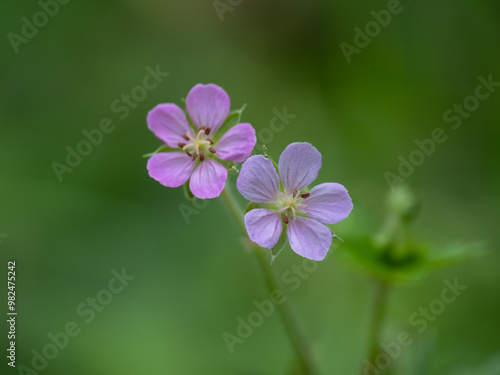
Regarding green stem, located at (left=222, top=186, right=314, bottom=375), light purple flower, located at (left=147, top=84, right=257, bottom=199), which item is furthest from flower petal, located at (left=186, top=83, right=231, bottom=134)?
green stem, located at (left=222, top=186, right=314, bottom=375)

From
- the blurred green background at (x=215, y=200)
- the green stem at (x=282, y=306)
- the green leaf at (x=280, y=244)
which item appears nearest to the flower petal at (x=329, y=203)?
the green leaf at (x=280, y=244)

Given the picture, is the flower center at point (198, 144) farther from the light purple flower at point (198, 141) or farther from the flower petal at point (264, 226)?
the flower petal at point (264, 226)

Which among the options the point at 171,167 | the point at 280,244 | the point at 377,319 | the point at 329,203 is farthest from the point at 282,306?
the point at 171,167

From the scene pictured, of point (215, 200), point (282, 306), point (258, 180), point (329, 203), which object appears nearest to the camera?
point (258, 180)

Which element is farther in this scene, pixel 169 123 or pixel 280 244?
pixel 169 123

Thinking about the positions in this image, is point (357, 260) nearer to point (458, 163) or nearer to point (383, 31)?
point (458, 163)

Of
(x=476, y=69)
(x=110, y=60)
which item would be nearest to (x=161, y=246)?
(x=110, y=60)

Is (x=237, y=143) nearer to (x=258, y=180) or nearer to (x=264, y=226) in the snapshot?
(x=258, y=180)
